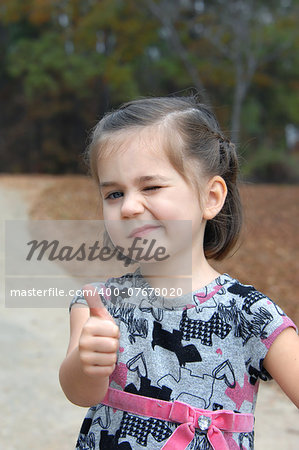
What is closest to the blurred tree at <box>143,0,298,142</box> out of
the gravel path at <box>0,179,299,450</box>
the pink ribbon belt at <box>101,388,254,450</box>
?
the gravel path at <box>0,179,299,450</box>

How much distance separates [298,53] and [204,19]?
266cm

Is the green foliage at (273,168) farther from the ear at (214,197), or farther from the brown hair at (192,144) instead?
the ear at (214,197)

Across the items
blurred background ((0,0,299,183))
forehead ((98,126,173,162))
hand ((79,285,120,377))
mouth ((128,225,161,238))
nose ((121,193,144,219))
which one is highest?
blurred background ((0,0,299,183))

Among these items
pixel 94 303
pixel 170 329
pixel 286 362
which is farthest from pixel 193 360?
pixel 94 303

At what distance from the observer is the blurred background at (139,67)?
46.3 feet

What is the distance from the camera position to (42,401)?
3270 millimetres

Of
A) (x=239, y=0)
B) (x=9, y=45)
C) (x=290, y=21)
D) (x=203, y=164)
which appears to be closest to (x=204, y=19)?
(x=239, y=0)

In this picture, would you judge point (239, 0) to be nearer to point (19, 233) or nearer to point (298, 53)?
point (298, 53)

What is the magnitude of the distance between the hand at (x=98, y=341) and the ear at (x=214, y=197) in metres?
0.47

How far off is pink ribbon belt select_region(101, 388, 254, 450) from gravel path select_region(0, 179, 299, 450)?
5.43 feet

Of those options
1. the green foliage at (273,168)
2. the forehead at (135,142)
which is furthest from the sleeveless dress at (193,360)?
the green foliage at (273,168)

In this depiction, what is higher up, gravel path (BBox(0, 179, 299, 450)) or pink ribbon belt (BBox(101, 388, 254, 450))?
pink ribbon belt (BBox(101, 388, 254, 450))

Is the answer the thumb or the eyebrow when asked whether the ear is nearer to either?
the eyebrow

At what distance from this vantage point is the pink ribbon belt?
128 centimetres
